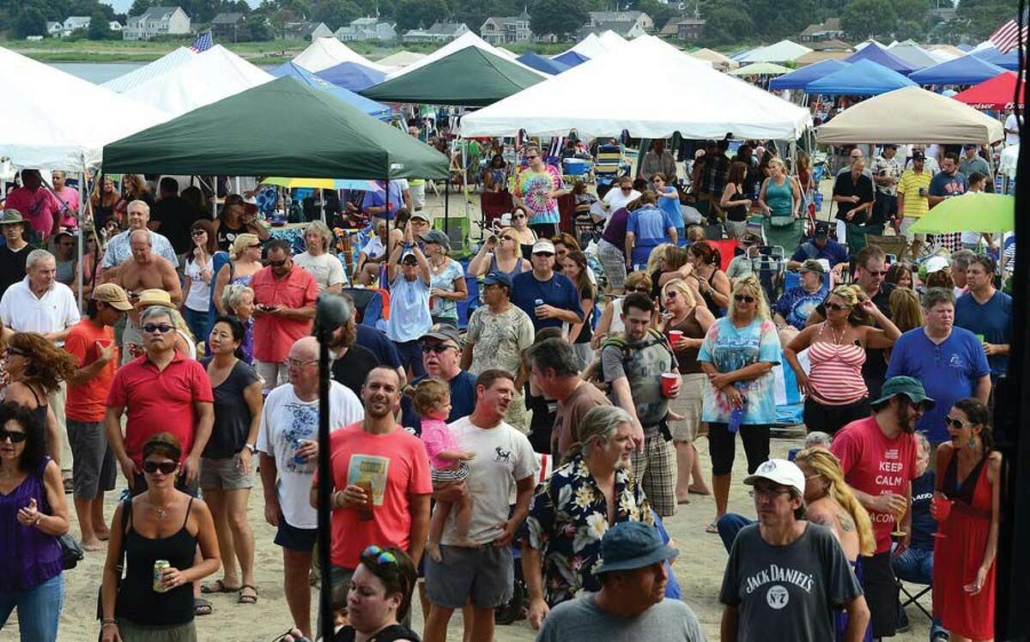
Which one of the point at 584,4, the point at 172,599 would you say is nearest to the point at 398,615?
the point at 172,599

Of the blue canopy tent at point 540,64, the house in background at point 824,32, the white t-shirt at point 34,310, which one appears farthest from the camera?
the house in background at point 824,32

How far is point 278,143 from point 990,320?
5212mm

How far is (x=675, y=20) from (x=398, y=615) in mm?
190493

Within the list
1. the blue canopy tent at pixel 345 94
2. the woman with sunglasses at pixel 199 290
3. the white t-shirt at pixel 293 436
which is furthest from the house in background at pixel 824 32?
the white t-shirt at pixel 293 436

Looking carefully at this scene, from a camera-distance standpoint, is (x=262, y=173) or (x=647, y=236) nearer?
(x=262, y=173)

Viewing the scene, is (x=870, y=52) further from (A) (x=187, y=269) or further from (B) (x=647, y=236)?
(A) (x=187, y=269)

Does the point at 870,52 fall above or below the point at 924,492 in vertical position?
above

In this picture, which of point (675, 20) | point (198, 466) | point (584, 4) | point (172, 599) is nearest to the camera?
point (172, 599)

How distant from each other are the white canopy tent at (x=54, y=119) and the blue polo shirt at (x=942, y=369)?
7281 mm

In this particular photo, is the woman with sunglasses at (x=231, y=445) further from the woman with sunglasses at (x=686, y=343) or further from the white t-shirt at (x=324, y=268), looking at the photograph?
the white t-shirt at (x=324, y=268)

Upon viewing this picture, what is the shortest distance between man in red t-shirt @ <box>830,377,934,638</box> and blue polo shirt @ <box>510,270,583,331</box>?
Result: 3.52 m

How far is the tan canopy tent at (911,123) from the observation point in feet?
62.0

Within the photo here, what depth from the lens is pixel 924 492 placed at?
746 cm

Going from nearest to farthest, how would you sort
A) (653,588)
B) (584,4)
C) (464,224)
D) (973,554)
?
(653,588) < (973,554) < (464,224) < (584,4)
